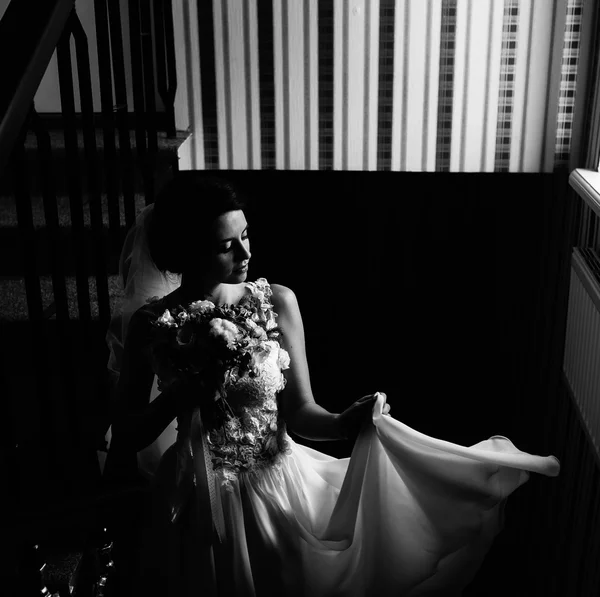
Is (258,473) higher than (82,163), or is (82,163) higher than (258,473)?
(82,163)

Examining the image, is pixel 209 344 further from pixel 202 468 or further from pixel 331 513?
pixel 331 513

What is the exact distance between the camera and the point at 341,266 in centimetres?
378

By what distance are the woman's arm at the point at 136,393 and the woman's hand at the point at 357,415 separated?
41cm

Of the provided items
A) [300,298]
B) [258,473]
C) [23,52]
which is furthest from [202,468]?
[300,298]

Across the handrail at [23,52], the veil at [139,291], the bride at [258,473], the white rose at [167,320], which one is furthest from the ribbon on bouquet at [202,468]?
the handrail at [23,52]

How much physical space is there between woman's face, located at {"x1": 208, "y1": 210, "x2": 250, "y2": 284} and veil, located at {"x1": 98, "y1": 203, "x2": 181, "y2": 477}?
29cm

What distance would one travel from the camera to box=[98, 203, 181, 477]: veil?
2.27m

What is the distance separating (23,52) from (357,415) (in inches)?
42.8

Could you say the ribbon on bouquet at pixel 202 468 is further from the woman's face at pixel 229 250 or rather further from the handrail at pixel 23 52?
the handrail at pixel 23 52

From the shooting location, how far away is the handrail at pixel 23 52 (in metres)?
1.61

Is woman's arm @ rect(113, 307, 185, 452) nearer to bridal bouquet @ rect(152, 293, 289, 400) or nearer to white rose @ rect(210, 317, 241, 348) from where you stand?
bridal bouquet @ rect(152, 293, 289, 400)

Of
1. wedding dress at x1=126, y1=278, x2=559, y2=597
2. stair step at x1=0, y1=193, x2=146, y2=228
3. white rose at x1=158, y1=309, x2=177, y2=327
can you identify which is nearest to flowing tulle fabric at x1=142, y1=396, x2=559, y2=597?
wedding dress at x1=126, y1=278, x2=559, y2=597

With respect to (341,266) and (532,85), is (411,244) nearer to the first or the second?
(341,266)

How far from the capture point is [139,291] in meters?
2.30
